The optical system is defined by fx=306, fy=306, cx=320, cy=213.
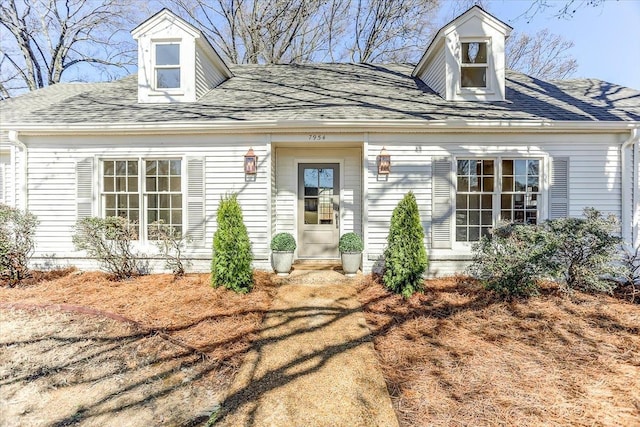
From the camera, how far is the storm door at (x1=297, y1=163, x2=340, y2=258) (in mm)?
7086

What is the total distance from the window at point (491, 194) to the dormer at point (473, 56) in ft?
5.49

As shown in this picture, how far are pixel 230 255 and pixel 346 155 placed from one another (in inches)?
137

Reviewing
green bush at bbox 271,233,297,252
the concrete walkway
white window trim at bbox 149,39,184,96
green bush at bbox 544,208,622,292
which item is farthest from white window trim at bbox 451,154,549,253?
white window trim at bbox 149,39,184,96

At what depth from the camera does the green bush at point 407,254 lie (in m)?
4.95

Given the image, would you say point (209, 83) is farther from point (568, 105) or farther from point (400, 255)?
point (568, 105)

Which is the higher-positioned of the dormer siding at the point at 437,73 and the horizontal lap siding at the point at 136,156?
the dormer siding at the point at 437,73

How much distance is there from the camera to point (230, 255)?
504 cm

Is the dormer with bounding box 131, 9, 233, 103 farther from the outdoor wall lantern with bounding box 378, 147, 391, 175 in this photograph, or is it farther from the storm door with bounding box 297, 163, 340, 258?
the outdoor wall lantern with bounding box 378, 147, 391, 175

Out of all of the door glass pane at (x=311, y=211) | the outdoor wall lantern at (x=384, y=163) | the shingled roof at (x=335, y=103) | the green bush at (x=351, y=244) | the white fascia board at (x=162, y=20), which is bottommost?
the green bush at (x=351, y=244)

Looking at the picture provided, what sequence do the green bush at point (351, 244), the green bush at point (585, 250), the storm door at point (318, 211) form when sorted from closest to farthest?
the green bush at point (585, 250)
the green bush at point (351, 244)
the storm door at point (318, 211)

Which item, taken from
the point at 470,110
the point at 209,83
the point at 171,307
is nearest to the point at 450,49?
the point at 470,110

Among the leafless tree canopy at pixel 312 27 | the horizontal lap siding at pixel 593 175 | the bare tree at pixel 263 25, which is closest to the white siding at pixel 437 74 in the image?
the horizontal lap siding at pixel 593 175

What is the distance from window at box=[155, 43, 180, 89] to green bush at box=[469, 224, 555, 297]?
7400 mm

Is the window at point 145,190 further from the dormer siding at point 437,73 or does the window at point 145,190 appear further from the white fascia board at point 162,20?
the dormer siding at point 437,73
